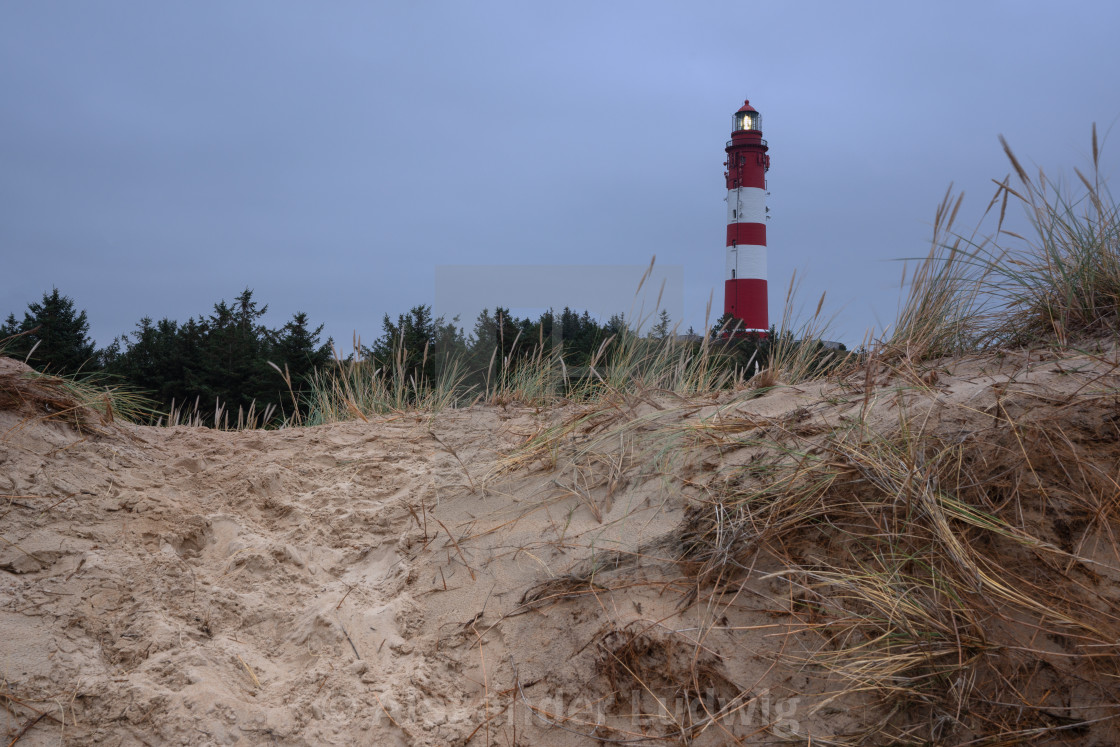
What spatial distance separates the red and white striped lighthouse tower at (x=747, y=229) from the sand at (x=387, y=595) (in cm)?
2176

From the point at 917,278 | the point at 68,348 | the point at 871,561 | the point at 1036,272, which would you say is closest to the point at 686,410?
the point at 871,561

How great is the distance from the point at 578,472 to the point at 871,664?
1.37 m

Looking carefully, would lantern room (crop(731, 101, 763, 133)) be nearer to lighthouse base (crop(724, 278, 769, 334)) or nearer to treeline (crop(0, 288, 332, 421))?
lighthouse base (crop(724, 278, 769, 334))

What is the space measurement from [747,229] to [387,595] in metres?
23.9

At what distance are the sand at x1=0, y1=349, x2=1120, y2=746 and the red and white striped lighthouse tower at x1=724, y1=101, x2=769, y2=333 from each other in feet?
71.4

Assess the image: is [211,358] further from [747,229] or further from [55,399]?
[747,229]

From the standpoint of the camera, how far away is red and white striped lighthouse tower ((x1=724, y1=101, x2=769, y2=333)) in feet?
79.6

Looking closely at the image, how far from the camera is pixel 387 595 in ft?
8.40

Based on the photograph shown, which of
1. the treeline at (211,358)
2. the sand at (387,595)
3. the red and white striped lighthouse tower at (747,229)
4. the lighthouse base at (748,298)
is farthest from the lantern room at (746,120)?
the sand at (387,595)

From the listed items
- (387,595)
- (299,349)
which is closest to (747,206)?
(299,349)

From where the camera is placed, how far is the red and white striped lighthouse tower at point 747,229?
79.6 ft

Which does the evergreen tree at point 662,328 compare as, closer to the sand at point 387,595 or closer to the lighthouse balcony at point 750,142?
the sand at point 387,595

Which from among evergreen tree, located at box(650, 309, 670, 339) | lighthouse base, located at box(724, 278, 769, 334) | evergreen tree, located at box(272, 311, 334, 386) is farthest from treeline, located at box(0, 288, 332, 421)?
lighthouse base, located at box(724, 278, 769, 334)

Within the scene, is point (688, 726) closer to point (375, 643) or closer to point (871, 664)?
point (871, 664)
